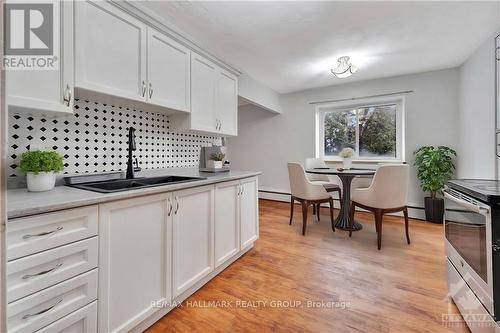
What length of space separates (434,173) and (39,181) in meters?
4.36

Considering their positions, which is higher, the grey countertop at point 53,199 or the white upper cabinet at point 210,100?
the white upper cabinet at point 210,100

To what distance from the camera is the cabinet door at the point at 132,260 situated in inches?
41.9

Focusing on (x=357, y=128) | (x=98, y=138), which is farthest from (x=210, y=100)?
(x=357, y=128)

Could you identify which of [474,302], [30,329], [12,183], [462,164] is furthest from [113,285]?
[462,164]

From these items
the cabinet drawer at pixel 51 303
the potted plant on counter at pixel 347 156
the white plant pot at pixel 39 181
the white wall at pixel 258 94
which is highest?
the white wall at pixel 258 94

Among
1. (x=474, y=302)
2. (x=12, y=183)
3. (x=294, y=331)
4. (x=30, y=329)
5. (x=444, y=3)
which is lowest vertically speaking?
(x=294, y=331)

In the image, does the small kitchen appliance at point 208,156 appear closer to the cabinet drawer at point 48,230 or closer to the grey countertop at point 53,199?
the grey countertop at point 53,199

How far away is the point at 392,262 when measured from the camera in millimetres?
2127

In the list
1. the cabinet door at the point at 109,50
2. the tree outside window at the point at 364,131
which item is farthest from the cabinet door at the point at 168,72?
the tree outside window at the point at 364,131

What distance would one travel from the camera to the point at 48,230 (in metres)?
0.88

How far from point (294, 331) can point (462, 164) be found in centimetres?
354

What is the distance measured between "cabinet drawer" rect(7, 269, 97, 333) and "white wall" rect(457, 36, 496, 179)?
3.68 metres

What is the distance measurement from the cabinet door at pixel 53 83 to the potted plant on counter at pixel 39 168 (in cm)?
25

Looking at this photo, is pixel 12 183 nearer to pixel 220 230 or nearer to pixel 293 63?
pixel 220 230
